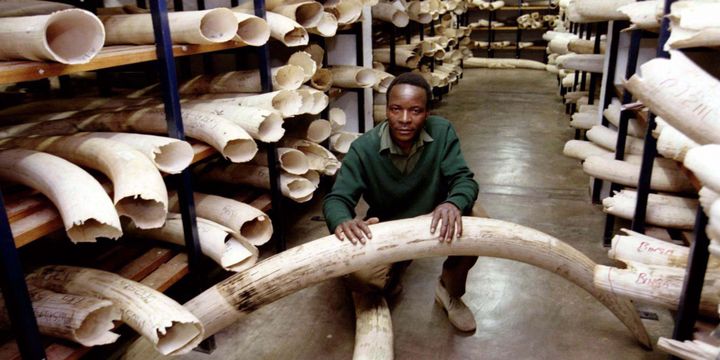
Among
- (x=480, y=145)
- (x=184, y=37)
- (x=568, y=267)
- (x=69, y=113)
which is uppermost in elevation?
(x=184, y=37)

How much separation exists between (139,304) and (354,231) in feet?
2.59

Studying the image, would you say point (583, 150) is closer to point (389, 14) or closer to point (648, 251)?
point (648, 251)

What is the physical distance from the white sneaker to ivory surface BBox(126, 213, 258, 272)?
920 mm

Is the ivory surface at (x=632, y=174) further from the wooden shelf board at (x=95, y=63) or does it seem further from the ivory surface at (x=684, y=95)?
the wooden shelf board at (x=95, y=63)

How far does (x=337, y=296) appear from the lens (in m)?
2.86

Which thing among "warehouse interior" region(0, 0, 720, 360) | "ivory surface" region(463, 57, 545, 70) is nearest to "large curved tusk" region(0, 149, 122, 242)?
"warehouse interior" region(0, 0, 720, 360)

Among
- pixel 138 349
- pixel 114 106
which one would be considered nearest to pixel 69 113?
pixel 114 106

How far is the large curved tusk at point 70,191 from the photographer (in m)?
1.66

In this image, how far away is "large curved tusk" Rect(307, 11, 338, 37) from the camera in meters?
3.39

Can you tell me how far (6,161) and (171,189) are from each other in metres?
1.13

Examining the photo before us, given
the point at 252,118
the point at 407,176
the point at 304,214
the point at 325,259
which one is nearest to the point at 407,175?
the point at 407,176

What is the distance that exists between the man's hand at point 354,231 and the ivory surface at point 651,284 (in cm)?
82

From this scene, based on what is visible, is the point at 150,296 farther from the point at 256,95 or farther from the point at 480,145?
the point at 480,145

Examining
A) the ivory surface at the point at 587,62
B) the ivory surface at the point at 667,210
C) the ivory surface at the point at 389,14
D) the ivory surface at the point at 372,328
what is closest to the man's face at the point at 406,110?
the ivory surface at the point at 372,328
